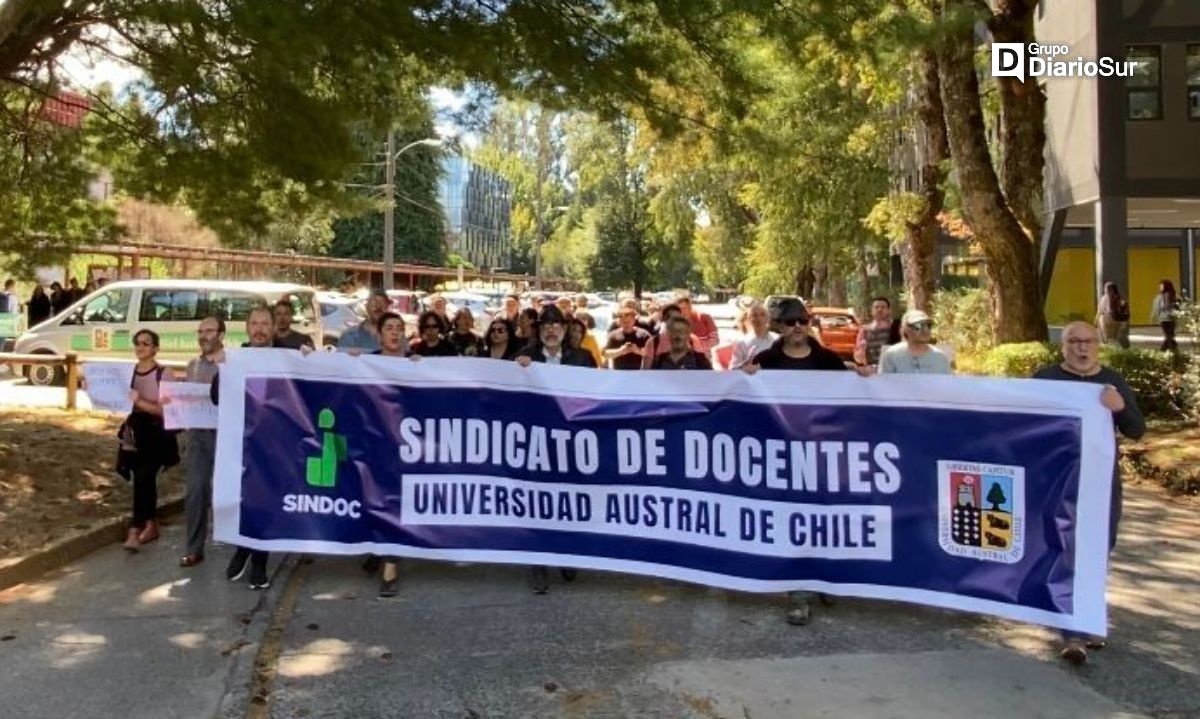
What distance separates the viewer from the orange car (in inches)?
924

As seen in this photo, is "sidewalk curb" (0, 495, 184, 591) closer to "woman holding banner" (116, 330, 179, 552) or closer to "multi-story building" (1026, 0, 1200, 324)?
"woman holding banner" (116, 330, 179, 552)

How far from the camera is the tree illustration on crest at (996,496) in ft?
18.2

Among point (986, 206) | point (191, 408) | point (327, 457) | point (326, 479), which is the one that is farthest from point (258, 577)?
point (986, 206)

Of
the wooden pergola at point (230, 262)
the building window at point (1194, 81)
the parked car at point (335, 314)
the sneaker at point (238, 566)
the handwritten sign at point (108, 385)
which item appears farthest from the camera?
the wooden pergola at point (230, 262)

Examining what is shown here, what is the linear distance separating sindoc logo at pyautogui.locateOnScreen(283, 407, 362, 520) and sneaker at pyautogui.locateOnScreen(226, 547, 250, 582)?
1.73 ft

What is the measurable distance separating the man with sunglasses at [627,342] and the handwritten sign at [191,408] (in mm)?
4347

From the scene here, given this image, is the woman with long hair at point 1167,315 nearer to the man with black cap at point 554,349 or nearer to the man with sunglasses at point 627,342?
the man with sunglasses at point 627,342

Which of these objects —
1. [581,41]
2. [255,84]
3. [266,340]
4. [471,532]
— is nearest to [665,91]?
[581,41]

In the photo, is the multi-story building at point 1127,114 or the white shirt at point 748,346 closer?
the white shirt at point 748,346

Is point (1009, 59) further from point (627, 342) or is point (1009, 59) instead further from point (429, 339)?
point (429, 339)

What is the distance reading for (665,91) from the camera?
33.1 feet

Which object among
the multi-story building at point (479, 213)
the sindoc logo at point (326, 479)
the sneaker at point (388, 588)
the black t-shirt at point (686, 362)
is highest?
the multi-story building at point (479, 213)

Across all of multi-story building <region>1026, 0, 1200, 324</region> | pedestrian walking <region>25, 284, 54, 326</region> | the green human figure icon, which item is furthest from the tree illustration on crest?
pedestrian walking <region>25, 284, 54, 326</region>
